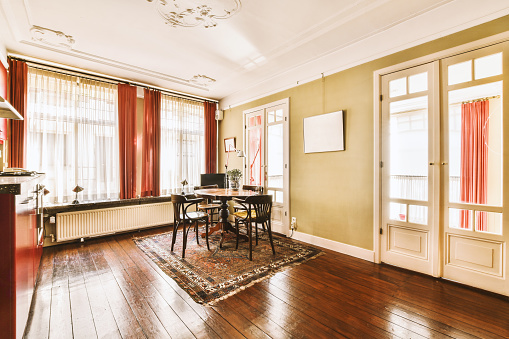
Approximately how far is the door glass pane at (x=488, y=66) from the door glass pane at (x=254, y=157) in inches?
131

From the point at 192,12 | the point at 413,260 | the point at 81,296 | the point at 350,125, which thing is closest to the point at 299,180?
the point at 350,125

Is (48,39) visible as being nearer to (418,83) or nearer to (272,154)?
(272,154)

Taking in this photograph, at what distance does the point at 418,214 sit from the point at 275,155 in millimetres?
2531

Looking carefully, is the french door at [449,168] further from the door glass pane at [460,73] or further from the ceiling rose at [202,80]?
the ceiling rose at [202,80]

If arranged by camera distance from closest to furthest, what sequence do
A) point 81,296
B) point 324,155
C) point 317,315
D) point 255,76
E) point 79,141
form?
point 317,315 → point 81,296 → point 324,155 → point 79,141 → point 255,76

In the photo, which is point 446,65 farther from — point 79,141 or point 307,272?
point 79,141

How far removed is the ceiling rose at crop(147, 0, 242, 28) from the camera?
2471 mm

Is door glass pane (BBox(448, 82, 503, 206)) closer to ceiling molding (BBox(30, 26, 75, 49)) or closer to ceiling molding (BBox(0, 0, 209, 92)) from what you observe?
ceiling molding (BBox(0, 0, 209, 92))

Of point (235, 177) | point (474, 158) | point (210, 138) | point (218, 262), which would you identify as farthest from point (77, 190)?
point (474, 158)

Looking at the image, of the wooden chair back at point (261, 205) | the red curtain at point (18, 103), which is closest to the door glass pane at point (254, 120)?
the wooden chair back at point (261, 205)

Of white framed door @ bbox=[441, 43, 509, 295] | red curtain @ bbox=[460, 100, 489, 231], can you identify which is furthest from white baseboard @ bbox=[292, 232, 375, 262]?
red curtain @ bbox=[460, 100, 489, 231]

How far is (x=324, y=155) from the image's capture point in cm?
371

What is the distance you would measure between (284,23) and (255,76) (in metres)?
1.72

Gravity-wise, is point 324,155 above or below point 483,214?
above
